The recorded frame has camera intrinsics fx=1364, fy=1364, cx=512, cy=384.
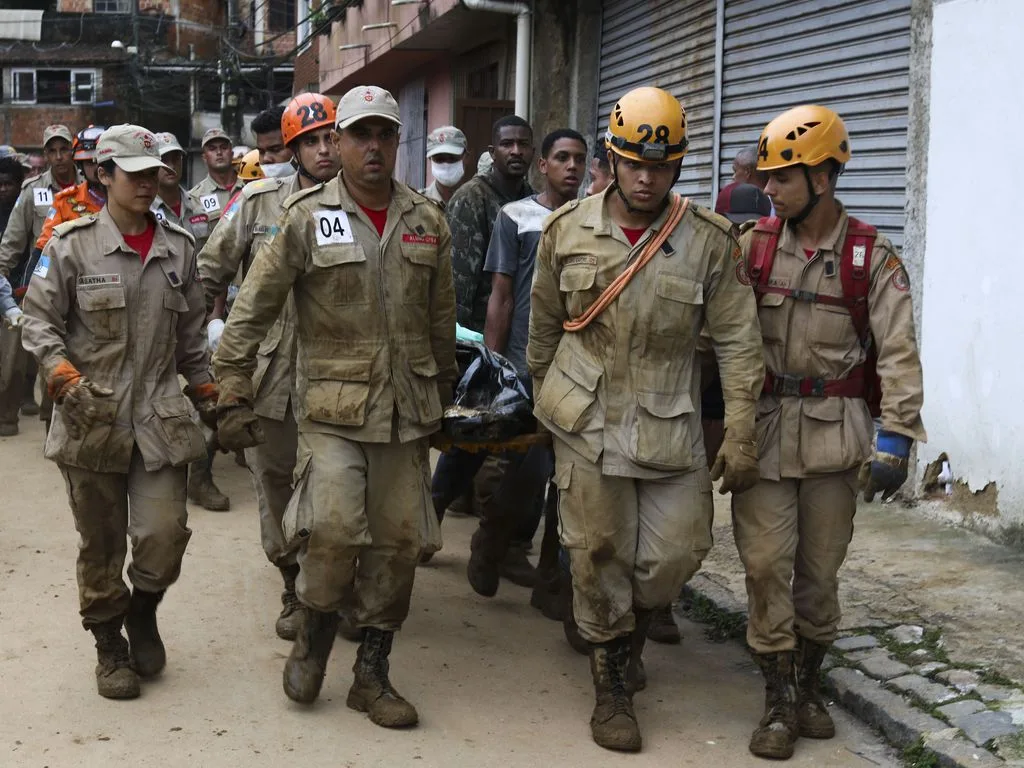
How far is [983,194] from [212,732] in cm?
476

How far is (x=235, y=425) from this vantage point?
492 centimetres

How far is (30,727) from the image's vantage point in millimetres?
4781

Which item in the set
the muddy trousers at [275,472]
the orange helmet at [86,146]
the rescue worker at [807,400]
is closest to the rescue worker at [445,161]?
the orange helmet at [86,146]

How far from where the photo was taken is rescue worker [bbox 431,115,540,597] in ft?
22.3

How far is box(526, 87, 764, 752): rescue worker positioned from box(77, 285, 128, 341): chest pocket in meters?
1.67

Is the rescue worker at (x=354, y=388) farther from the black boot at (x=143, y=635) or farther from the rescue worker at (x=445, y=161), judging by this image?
the rescue worker at (x=445, y=161)

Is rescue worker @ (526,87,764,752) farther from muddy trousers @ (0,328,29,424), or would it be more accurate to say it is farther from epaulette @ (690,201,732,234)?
muddy trousers @ (0,328,29,424)

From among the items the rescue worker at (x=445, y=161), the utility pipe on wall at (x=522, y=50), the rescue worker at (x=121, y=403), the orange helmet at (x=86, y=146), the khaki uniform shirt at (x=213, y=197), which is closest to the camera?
the rescue worker at (x=121, y=403)

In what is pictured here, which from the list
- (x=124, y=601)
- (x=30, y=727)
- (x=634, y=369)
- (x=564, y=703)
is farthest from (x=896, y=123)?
(x=30, y=727)

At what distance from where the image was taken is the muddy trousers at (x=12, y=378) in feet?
35.8

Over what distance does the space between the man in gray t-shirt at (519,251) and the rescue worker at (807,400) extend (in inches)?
62.4

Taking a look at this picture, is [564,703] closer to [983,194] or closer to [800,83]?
[983,194]

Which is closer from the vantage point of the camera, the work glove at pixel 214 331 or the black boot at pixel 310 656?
the black boot at pixel 310 656

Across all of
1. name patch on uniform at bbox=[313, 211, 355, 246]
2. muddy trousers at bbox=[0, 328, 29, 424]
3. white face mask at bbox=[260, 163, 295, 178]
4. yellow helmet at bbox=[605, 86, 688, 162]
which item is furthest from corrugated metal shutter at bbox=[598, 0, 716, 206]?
name patch on uniform at bbox=[313, 211, 355, 246]
